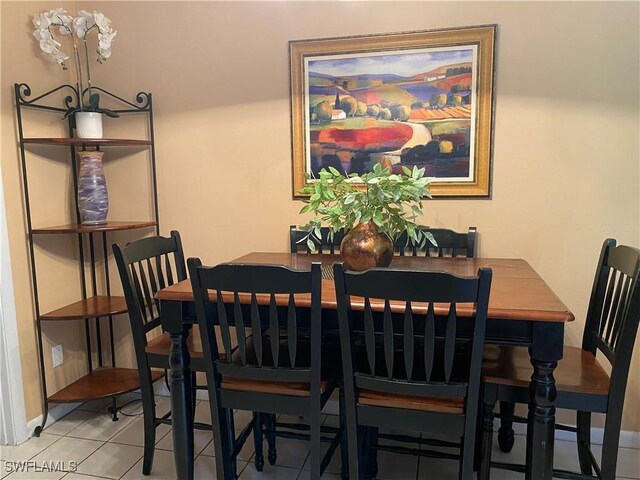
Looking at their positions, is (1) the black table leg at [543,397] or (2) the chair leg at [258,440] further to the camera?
(2) the chair leg at [258,440]

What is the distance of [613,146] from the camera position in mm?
2229

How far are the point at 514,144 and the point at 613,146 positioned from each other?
1.38ft

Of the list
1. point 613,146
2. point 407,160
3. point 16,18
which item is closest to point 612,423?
point 613,146

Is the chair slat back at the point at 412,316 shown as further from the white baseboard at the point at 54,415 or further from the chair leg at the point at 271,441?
the white baseboard at the point at 54,415

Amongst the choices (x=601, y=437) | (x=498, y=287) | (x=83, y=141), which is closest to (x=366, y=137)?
(x=498, y=287)

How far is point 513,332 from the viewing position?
1.58 metres

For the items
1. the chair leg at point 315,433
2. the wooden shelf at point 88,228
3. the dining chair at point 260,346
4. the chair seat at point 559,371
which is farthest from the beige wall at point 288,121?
the chair leg at point 315,433

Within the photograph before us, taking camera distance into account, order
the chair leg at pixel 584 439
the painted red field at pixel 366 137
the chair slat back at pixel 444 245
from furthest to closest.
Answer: the painted red field at pixel 366 137 < the chair slat back at pixel 444 245 < the chair leg at pixel 584 439

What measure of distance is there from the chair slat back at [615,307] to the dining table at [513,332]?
0.22 m

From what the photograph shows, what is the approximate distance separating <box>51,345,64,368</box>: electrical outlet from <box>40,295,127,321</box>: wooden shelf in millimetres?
228

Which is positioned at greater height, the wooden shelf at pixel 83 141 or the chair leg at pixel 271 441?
the wooden shelf at pixel 83 141


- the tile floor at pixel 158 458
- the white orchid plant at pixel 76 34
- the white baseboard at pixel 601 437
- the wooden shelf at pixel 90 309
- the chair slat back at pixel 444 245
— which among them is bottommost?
the tile floor at pixel 158 458

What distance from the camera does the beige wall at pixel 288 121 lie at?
7.29 ft

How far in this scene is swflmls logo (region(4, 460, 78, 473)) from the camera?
2.21 m
